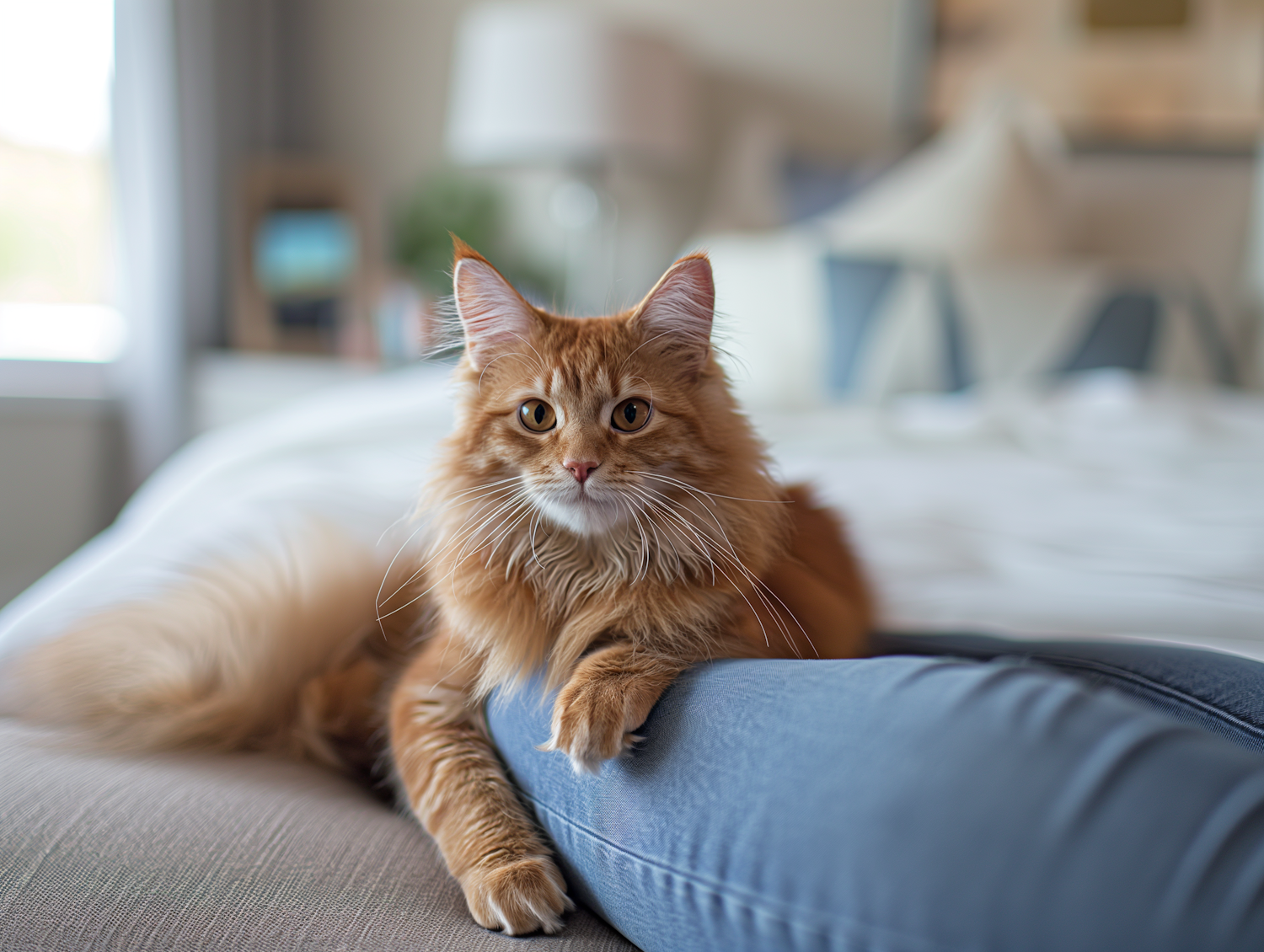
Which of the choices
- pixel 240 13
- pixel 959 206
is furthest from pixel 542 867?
pixel 240 13

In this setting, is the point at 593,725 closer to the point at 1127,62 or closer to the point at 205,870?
the point at 205,870

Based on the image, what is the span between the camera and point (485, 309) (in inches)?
30.2

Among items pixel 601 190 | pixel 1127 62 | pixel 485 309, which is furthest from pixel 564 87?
pixel 485 309

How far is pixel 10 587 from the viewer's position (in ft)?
8.12

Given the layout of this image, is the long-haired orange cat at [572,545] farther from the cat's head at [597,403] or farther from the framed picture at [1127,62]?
the framed picture at [1127,62]

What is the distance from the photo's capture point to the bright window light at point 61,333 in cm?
267

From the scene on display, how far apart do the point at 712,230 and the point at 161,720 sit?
229 cm

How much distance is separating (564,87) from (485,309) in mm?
2145

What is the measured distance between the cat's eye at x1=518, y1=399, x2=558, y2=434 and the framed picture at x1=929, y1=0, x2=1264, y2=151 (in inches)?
106

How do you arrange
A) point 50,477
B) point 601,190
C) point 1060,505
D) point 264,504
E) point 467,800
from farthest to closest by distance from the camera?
point 601,190 → point 50,477 → point 1060,505 → point 264,504 → point 467,800

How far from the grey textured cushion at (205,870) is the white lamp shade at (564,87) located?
2.31 meters

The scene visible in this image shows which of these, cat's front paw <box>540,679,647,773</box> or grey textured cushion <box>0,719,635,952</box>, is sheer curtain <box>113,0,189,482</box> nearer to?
grey textured cushion <box>0,719,635,952</box>

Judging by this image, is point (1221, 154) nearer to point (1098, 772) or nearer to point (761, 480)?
point (761, 480)

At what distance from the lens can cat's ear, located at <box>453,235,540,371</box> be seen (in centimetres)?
74
